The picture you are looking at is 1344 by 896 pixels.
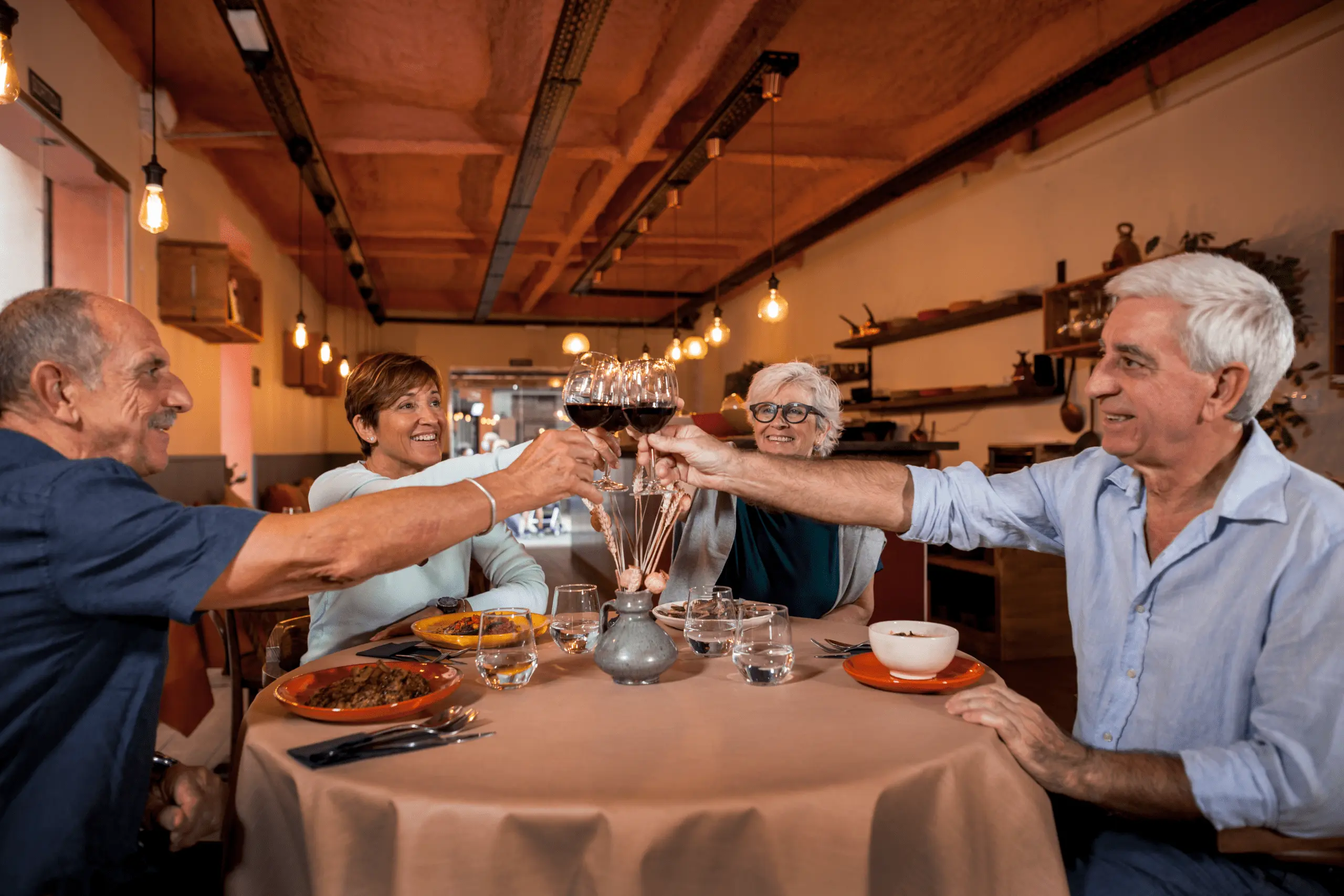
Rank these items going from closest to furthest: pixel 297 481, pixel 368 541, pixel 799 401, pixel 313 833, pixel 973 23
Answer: pixel 313 833 → pixel 368 541 → pixel 799 401 → pixel 973 23 → pixel 297 481

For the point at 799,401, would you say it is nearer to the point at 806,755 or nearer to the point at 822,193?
the point at 806,755

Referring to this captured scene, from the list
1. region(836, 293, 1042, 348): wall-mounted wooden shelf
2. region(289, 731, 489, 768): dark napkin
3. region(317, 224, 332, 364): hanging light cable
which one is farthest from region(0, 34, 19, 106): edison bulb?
region(317, 224, 332, 364): hanging light cable

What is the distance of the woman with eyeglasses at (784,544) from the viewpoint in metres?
2.24

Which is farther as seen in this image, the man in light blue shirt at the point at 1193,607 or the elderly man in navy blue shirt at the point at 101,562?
the man in light blue shirt at the point at 1193,607

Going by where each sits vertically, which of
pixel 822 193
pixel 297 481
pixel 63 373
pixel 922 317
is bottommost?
pixel 297 481

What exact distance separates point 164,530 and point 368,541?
0.25 m

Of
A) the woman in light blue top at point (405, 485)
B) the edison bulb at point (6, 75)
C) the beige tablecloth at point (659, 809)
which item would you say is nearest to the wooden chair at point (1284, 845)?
the beige tablecloth at point (659, 809)

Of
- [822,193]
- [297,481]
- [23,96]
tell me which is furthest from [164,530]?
[297,481]

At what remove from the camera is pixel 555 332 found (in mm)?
14641

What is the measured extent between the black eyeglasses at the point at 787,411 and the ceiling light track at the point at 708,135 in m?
2.56

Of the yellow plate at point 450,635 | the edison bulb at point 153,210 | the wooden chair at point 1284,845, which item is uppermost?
the edison bulb at point 153,210

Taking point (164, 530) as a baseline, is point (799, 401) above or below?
above

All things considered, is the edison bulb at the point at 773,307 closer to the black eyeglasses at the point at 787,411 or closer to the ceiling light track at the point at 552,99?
the ceiling light track at the point at 552,99

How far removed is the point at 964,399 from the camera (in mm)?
6387
